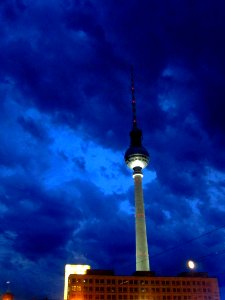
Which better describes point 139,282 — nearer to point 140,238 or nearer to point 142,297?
point 142,297

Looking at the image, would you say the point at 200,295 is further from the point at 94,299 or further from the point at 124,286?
the point at 94,299

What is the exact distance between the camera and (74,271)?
161 m

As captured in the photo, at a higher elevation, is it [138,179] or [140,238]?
[138,179]

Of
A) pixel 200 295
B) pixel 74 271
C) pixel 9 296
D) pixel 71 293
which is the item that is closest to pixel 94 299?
pixel 71 293

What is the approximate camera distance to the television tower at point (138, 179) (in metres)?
154

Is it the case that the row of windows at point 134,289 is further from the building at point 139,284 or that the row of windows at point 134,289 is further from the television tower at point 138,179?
the television tower at point 138,179

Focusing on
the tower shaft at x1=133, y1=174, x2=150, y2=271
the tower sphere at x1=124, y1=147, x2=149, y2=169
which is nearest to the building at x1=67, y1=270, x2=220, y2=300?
the tower shaft at x1=133, y1=174, x2=150, y2=271

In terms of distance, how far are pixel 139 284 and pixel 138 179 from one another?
1824 inches

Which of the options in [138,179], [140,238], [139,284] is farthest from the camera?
[138,179]

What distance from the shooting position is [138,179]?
563 feet

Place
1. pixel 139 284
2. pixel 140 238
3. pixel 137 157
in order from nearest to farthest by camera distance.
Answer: pixel 139 284 < pixel 140 238 < pixel 137 157

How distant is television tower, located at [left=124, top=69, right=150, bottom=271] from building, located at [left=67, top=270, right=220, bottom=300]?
7052 millimetres

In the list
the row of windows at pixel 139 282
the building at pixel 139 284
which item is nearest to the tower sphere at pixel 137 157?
the building at pixel 139 284

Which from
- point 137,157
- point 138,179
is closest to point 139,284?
point 138,179
